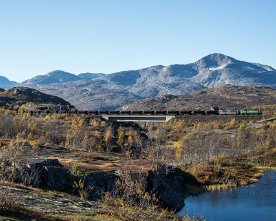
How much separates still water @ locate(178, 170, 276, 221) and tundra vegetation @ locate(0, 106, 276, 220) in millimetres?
4053

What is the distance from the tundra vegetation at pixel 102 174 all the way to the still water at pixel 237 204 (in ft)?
13.3

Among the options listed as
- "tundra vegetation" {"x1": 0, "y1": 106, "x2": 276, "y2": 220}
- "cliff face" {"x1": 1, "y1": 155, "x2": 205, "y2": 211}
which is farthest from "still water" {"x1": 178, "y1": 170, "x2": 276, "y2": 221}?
"cliff face" {"x1": 1, "y1": 155, "x2": 205, "y2": 211}

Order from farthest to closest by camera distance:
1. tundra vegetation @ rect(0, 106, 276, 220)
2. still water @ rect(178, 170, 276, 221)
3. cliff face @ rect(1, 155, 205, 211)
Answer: still water @ rect(178, 170, 276, 221) < cliff face @ rect(1, 155, 205, 211) < tundra vegetation @ rect(0, 106, 276, 220)

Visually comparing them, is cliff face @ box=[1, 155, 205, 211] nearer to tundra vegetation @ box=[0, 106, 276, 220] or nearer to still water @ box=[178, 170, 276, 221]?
tundra vegetation @ box=[0, 106, 276, 220]

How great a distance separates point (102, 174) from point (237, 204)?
33211 millimetres

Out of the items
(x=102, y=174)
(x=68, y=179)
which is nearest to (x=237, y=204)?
(x=102, y=174)

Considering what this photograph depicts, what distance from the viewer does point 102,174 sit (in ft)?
235

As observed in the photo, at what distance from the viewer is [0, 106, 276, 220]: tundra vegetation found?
4000cm

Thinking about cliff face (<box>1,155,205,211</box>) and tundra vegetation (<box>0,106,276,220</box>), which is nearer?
tundra vegetation (<box>0,106,276,220</box>)

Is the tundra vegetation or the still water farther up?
the tundra vegetation

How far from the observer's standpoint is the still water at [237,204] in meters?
77.9

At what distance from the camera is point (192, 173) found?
12669 cm

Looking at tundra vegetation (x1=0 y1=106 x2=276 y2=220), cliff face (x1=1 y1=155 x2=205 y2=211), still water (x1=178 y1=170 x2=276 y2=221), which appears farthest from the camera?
still water (x1=178 y1=170 x2=276 y2=221)

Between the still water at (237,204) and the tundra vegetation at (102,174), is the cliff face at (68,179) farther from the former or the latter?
the still water at (237,204)
